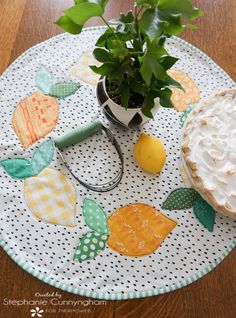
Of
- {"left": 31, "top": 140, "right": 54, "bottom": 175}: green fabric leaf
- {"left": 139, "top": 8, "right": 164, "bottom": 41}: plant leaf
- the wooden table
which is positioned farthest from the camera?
{"left": 31, "top": 140, "right": 54, "bottom": 175}: green fabric leaf

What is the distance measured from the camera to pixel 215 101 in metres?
0.80

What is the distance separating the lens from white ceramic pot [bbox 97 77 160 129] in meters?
0.73

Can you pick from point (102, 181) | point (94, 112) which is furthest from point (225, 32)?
point (102, 181)

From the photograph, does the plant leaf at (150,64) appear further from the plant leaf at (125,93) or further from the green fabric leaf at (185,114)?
the green fabric leaf at (185,114)

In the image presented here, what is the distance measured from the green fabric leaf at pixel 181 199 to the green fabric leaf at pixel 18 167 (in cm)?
26

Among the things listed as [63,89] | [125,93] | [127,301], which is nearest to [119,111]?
[125,93]

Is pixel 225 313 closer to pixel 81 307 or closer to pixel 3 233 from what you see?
pixel 81 307

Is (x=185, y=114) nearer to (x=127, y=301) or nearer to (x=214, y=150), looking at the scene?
(x=214, y=150)

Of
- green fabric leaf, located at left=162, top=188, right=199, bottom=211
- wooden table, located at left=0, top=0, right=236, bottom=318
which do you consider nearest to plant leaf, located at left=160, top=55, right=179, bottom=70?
green fabric leaf, located at left=162, top=188, right=199, bottom=211

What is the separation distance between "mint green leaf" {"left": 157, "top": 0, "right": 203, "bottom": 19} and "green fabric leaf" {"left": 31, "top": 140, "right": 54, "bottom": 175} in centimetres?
35

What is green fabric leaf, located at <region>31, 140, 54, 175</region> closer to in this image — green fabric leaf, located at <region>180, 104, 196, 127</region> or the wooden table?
the wooden table

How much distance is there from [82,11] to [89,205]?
1.11ft

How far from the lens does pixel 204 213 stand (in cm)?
75

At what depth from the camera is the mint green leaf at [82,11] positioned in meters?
0.58
